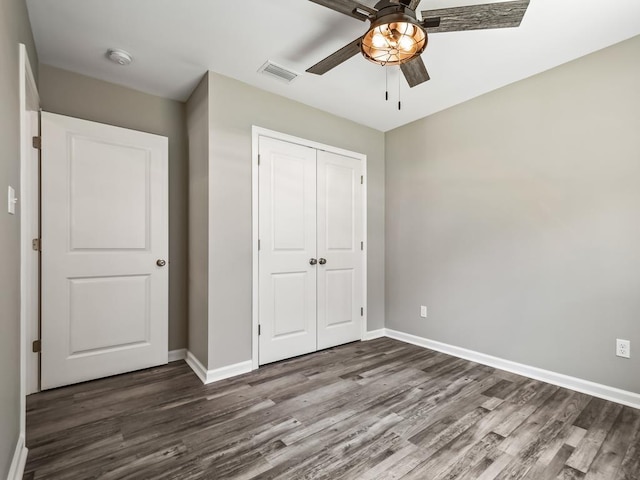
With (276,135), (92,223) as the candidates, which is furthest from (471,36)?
(92,223)

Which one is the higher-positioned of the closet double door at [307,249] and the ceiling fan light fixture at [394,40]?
the ceiling fan light fixture at [394,40]

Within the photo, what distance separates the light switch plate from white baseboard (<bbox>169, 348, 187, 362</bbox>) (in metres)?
1.95

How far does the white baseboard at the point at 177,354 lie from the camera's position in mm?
3045

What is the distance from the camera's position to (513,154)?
Answer: 9.26 feet

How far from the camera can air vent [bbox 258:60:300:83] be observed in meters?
2.54

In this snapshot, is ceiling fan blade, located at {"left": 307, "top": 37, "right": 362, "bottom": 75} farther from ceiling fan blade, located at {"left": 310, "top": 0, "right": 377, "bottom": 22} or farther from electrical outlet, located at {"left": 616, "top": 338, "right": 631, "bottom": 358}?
electrical outlet, located at {"left": 616, "top": 338, "right": 631, "bottom": 358}

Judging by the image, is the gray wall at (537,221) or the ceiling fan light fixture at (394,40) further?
the gray wall at (537,221)

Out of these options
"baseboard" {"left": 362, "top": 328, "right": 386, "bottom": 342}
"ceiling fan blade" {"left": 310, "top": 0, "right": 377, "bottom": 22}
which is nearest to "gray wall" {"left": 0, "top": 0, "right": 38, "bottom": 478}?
"ceiling fan blade" {"left": 310, "top": 0, "right": 377, "bottom": 22}

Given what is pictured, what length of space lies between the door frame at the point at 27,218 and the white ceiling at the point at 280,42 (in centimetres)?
44

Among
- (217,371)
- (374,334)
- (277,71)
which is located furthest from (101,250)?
(374,334)

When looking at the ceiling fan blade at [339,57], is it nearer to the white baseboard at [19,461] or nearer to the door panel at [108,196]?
the door panel at [108,196]

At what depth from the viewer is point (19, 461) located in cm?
155

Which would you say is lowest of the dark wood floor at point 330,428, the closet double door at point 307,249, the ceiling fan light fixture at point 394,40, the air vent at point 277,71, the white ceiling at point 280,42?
the dark wood floor at point 330,428

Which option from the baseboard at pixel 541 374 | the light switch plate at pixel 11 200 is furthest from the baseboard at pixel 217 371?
the baseboard at pixel 541 374
